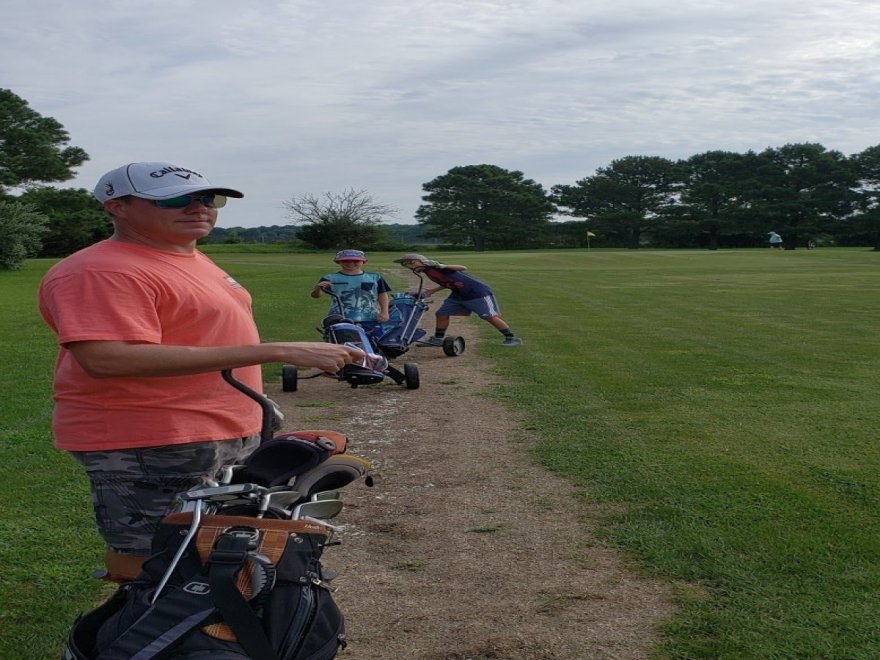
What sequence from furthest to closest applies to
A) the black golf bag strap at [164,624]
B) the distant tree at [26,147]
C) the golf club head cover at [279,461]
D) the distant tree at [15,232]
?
the distant tree at [26,147] → the distant tree at [15,232] → the golf club head cover at [279,461] → the black golf bag strap at [164,624]

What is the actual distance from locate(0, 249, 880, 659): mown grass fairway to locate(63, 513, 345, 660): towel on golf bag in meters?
1.63

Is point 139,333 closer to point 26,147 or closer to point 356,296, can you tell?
point 356,296

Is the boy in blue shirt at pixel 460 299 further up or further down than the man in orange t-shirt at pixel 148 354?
further down

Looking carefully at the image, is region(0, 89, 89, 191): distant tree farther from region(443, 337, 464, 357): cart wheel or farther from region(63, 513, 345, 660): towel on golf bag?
region(63, 513, 345, 660): towel on golf bag

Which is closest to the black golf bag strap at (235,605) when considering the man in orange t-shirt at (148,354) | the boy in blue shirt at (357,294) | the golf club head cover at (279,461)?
the golf club head cover at (279,461)

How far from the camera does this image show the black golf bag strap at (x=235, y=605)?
2.55m

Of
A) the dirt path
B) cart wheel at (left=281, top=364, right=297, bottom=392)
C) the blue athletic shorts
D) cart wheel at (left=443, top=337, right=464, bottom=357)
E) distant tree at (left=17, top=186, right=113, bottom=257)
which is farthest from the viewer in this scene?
distant tree at (left=17, top=186, right=113, bottom=257)

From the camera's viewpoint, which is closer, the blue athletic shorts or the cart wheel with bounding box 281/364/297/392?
the cart wheel with bounding box 281/364/297/392

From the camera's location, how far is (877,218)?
8538 centimetres

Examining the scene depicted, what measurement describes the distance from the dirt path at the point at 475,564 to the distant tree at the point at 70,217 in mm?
51274

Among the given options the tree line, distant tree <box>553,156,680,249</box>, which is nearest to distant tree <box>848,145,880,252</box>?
the tree line

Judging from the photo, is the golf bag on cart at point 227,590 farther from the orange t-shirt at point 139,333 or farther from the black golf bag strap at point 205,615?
the orange t-shirt at point 139,333

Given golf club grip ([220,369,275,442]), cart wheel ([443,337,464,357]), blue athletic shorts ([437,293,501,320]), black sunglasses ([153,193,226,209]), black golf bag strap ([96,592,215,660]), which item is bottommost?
cart wheel ([443,337,464,357])

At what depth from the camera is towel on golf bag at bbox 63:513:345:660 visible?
254 cm
